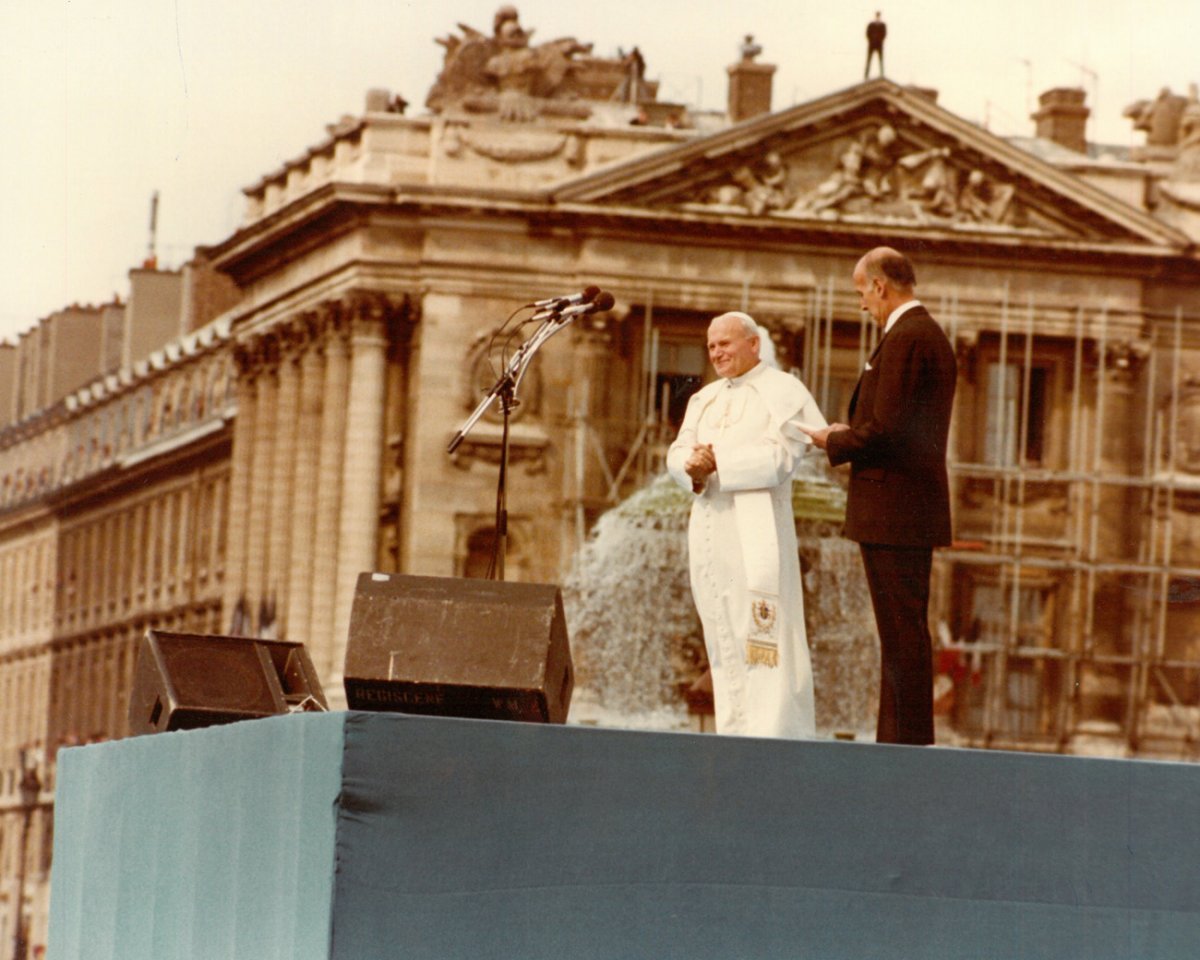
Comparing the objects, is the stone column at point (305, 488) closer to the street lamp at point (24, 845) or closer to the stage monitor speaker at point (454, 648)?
the street lamp at point (24, 845)

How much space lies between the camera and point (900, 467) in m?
9.52

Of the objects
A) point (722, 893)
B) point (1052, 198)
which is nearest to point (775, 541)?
point (722, 893)

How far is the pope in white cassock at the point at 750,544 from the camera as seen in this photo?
9766 mm

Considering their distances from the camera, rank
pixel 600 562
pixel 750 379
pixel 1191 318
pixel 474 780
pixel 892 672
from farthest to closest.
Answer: pixel 1191 318 < pixel 600 562 < pixel 750 379 < pixel 892 672 < pixel 474 780

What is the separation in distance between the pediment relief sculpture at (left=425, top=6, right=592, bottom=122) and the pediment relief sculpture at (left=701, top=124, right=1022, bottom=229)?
2.77 metres

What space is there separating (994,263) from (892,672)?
41.3 m

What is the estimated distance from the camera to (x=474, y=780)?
7.64m

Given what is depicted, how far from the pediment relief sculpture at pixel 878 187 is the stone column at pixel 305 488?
6.25m

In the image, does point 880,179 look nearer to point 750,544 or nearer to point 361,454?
point 361,454

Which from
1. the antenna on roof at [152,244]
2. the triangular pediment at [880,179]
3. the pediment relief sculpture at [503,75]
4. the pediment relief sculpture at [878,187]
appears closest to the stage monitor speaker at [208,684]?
the triangular pediment at [880,179]

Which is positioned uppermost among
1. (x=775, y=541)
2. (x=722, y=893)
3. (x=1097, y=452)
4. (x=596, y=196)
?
(x=596, y=196)

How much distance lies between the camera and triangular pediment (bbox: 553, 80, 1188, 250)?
49.3 m

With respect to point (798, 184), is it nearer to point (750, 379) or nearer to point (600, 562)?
point (600, 562)

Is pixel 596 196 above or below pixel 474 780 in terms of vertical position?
above
